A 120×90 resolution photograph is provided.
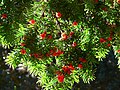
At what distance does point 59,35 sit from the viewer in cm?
182

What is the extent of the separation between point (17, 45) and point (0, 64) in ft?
15.4

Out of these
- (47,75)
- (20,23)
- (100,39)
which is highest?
(20,23)

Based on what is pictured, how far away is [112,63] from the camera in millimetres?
6484

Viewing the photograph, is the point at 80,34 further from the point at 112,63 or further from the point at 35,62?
the point at 112,63

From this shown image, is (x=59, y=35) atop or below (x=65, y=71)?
atop

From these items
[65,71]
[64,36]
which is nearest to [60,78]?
[65,71]

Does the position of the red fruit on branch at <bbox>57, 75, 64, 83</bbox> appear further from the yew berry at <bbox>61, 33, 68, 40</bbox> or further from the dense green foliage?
the yew berry at <bbox>61, 33, 68, 40</bbox>

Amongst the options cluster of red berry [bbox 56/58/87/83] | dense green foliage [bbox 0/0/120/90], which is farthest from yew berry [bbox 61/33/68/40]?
cluster of red berry [bbox 56/58/87/83]

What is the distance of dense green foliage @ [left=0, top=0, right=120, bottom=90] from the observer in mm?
1702

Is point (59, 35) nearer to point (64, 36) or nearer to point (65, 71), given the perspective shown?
point (64, 36)

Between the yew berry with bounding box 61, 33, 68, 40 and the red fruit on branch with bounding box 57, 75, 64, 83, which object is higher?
the yew berry with bounding box 61, 33, 68, 40

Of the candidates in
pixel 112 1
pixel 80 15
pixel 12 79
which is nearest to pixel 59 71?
pixel 80 15

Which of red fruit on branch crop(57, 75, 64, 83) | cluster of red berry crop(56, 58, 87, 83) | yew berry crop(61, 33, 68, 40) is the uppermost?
yew berry crop(61, 33, 68, 40)

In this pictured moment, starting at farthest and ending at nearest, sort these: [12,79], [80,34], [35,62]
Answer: [12,79]
[80,34]
[35,62]
